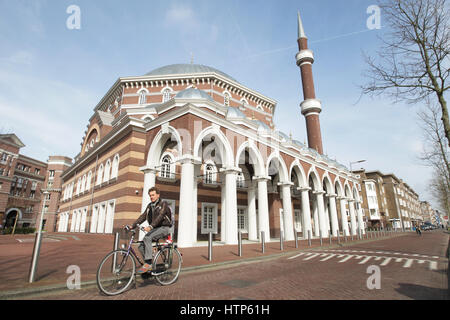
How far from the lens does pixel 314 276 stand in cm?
620

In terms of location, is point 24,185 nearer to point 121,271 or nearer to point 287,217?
point 287,217

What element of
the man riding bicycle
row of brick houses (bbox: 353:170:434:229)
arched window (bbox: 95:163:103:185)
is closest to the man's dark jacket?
the man riding bicycle

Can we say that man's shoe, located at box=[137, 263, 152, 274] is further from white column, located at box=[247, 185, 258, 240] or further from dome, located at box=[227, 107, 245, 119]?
dome, located at box=[227, 107, 245, 119]

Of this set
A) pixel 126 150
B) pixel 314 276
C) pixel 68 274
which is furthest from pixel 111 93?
pixel 314 276

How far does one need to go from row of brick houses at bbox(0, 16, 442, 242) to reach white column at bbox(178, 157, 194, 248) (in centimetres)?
5

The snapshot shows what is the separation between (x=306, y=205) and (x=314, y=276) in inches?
660

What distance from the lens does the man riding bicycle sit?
4953 mm

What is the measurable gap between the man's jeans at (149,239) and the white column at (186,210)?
300 inches

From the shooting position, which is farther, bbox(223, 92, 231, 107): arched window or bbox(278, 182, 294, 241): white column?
bbox(223, 92, 231, 107): arched window

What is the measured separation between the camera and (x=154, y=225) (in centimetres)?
507

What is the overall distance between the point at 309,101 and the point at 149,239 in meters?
38.7

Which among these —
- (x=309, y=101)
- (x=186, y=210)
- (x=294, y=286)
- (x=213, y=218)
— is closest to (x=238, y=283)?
(x=294, y=286)

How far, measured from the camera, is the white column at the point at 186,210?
497 inches

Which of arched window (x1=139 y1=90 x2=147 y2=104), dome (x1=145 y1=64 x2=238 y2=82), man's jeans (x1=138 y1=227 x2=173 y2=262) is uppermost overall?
dome (x1=145 y1=64 x2=238 y2=82)
